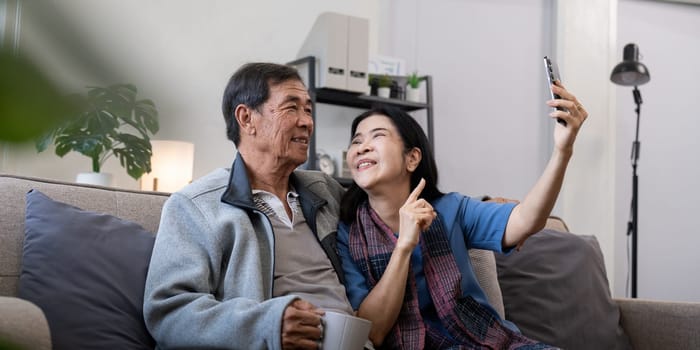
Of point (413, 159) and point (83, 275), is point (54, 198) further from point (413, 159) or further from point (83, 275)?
point (413, 159)

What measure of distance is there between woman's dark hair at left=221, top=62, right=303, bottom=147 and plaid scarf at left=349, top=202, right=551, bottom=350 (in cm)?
40

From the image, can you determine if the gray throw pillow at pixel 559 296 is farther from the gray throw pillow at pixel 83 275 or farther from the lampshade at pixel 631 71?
the lampshade at pixel 631 71

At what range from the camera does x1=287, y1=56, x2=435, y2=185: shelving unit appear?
3842 mm

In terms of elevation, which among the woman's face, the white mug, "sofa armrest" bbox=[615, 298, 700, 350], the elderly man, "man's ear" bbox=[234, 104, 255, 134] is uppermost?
"man's ear" bbox=[234, 104, 255, 134]

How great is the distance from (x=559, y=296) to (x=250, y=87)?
40.8 inches

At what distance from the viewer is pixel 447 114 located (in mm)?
4633

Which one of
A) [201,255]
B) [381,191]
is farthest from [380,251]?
[201,255]

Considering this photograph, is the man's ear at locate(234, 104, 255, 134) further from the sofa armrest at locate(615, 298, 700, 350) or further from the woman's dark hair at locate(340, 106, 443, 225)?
the sofa armrest at locate(615, 298, 700, 350)

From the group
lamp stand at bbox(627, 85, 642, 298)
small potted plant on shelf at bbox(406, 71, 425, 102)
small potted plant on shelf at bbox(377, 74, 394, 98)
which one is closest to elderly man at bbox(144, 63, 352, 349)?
small potted plant on shelf at bbox(377, 74, 394, 98)

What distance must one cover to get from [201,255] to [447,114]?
3385 millimetres

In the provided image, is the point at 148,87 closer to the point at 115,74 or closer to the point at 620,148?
the point at 115,74

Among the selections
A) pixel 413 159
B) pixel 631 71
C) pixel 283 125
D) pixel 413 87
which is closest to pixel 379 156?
pixel 413 159

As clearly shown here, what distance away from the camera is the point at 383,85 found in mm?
4152

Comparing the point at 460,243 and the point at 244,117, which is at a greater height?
the point at 244,117
